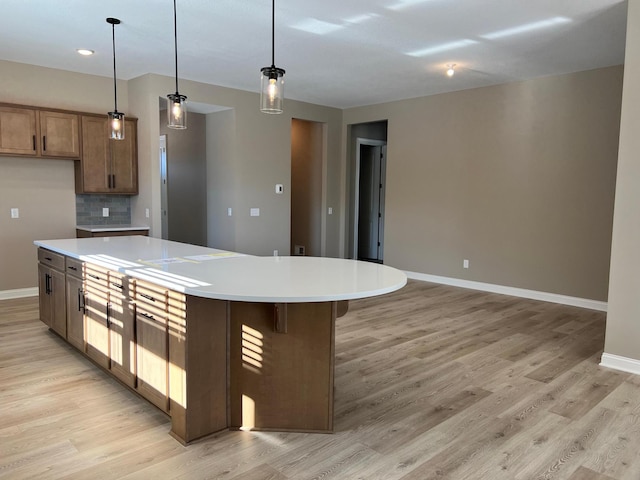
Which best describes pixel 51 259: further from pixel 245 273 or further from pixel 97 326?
pixel 245 273

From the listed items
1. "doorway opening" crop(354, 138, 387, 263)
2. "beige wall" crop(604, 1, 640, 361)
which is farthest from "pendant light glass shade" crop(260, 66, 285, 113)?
"doorway opening" crop(354, 138, 387, 263)

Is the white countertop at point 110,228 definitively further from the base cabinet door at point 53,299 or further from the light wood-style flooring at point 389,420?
the light wood-style flooring at point 389,420

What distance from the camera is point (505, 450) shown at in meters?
2.39

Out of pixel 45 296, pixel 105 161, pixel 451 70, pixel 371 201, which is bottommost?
pixel 45 296

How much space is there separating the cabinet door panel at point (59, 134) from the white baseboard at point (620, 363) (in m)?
5.61

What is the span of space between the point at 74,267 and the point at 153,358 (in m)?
1.31

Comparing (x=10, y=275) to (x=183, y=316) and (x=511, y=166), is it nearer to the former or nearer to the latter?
(x=183, y=316)

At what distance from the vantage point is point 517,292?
600cm

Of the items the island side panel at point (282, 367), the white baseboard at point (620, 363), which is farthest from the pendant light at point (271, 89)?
the white baseboard at point (620, 363)

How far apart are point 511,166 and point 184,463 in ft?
17.1

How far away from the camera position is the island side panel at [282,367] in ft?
A: 8.00

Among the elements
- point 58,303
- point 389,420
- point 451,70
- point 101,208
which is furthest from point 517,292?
point 101,208

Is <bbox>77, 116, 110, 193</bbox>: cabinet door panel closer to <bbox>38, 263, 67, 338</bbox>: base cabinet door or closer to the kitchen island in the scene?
<bbox>38, 263, 67, 338</bbox>: base cabinet door

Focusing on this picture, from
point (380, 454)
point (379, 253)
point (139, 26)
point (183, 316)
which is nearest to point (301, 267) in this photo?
point (183, 316)
